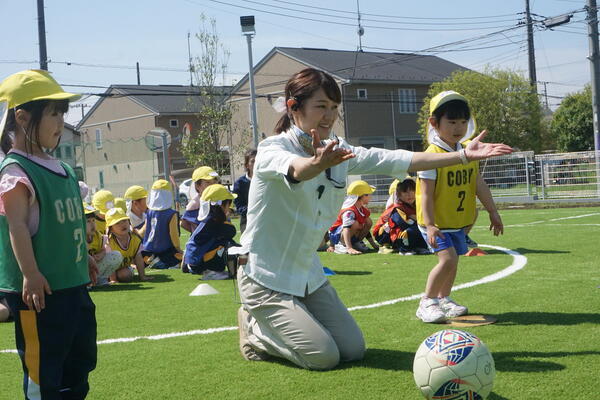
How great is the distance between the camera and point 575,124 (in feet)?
149

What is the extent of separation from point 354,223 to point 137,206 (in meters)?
3.95

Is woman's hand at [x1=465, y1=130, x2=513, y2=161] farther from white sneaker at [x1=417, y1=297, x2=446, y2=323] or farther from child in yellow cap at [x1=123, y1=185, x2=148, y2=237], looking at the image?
child in yellow cap at [x1=123, y1=185, x2=148, y2=237]

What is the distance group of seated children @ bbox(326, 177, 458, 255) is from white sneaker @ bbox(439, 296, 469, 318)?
15.4 ft

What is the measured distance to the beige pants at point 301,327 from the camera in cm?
449

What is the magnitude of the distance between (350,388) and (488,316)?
2.09 metres

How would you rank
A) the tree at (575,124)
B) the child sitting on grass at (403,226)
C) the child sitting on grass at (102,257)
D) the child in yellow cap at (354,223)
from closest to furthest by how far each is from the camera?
the child sitting on grass at (102,257) → the child sitting on grass at (403,226) → the child in yellow cap at (354,223) → the tree at (575,124)

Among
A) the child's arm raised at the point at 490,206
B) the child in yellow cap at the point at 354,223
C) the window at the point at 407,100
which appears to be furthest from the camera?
the window at the point at 407,100

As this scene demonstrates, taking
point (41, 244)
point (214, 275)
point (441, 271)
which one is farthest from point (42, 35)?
point (41, 244)

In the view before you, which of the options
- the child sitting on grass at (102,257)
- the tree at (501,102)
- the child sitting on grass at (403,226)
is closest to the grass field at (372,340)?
the child sitting on grass at (102,257)

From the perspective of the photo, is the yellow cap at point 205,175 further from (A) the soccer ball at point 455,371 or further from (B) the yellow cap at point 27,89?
(A) the soccer ball at point 455,371

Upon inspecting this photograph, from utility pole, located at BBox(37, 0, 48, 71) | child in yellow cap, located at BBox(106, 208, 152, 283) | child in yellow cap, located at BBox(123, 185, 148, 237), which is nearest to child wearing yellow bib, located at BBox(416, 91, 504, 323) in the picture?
child in yellow cap, located at BBox(106, 208, 152, 283)

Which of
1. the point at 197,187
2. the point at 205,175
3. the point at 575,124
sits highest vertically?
the point at 575,124

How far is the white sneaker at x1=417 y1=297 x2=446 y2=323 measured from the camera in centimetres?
557

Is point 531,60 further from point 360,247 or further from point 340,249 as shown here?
point 340,249
